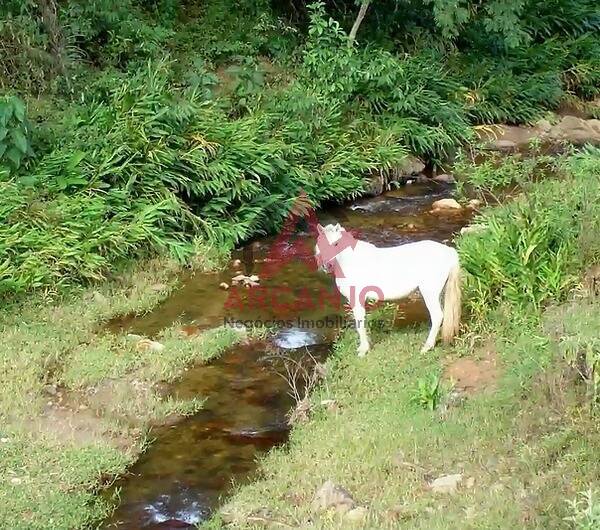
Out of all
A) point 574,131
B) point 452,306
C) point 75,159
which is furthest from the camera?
point 574,131

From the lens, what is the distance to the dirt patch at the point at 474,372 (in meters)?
6.66

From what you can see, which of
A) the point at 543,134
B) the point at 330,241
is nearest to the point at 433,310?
the point at 330,241

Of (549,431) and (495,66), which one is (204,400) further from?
(495,66)

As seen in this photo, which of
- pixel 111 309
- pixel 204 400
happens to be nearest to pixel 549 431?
pixel 204 400

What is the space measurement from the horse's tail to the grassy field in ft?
6.98

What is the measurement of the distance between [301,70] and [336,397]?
8.93m

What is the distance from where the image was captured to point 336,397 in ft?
22.4

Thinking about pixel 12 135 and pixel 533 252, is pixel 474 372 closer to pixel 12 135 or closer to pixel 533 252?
pixel 533 252

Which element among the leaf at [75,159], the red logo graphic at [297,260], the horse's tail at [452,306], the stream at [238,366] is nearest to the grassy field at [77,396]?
the stream at [238,366]

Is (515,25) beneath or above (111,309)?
above

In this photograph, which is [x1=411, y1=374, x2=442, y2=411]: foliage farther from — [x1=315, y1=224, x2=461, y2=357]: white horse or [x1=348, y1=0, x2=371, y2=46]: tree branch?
[x1=348, y1=0, x2=371, y2=46]: tree branch

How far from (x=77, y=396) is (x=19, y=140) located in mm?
4048

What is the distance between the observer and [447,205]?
12.4m

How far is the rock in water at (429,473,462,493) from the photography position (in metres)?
5.15
